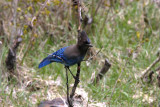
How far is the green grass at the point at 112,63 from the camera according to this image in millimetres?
3436

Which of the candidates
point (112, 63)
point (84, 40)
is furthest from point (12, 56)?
point (84, 40)

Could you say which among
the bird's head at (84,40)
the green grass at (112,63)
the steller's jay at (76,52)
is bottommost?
the green grass at (112,63)

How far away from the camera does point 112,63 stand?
4.43 metres

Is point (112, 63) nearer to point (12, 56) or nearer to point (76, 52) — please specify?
point (12, 56)

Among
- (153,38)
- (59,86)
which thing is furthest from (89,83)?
(153,38)

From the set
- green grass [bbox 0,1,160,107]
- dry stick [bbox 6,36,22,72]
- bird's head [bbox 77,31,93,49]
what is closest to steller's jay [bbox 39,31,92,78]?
bird's head [bbox 77,31,93,49]

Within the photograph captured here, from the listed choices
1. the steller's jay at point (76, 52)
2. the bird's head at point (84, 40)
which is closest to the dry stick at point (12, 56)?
the steller's jay at point (76, 52)

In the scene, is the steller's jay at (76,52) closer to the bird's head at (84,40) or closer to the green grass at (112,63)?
the bird's head at (84,40)

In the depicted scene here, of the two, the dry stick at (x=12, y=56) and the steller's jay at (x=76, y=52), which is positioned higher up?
the steller's jay at (x=76, y=52)

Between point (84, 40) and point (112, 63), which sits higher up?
point (84, 40)

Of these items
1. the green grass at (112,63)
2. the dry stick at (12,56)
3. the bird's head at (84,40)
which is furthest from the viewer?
the dry stick at (12,56)

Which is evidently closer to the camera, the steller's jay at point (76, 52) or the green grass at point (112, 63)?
the steller's jay at point (76, 52)

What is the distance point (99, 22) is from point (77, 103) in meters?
2.39

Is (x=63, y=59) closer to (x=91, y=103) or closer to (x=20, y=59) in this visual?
(x=91, y=103)
